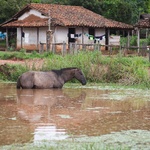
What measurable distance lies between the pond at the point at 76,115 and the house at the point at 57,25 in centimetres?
2231

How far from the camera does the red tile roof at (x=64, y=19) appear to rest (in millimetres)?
39219

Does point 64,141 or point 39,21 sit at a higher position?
point 39,21

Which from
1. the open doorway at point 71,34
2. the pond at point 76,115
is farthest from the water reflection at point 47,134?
the open doorway at point 71,34

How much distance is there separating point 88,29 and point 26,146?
34350 millimetres

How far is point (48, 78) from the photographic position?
17.3m

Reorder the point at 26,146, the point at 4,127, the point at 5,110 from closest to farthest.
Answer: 1. the point at 26,146
2. the point at 4,127
3. the point at 5,110

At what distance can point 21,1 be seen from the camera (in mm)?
47312

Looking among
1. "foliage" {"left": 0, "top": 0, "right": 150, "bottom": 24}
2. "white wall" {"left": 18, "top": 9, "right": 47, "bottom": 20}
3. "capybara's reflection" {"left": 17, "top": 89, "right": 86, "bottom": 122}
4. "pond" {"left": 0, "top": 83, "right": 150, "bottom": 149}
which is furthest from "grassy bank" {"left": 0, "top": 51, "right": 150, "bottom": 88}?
"foliage" {"left": 0, "top": 0, "right": 150, "bottom": 24}

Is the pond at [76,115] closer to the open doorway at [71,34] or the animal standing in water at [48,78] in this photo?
the animal standing in water at [48,78]

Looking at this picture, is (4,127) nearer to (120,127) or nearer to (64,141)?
(64,141)

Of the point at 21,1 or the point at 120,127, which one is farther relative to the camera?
the point at 21,1

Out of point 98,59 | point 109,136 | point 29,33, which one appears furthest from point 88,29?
point 109,136

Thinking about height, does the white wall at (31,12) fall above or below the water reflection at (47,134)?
above

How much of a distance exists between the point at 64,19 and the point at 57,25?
1171 mm
